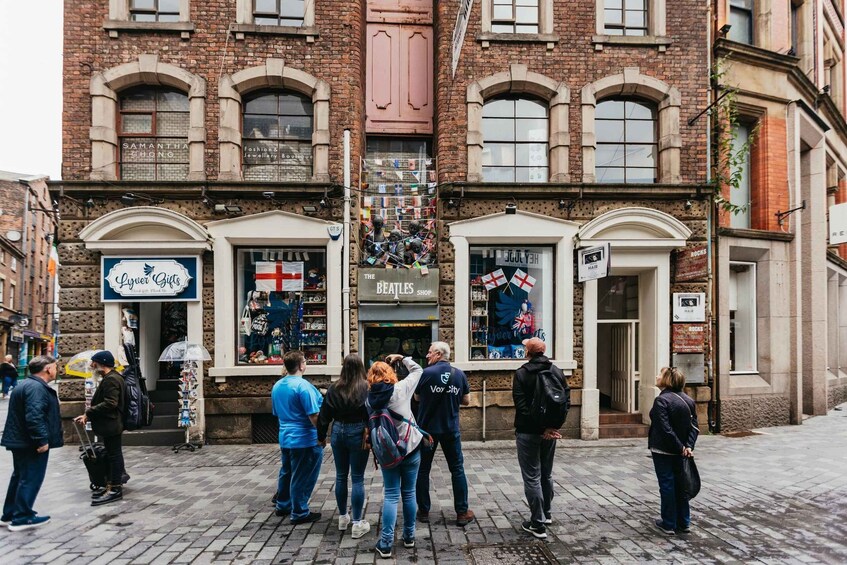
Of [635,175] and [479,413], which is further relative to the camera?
[635,175]

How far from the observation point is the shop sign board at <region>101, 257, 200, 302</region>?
30.3 ft

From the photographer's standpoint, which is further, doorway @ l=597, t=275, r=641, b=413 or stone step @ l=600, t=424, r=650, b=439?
doorway @ l=597, t=275, r=641, b=413

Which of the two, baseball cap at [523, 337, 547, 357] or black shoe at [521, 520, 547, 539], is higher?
baseball cap at [523, 337, 547, 357]

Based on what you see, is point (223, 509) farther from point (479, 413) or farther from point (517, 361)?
point (517, 361)

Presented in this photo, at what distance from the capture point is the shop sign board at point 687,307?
32.6 ft

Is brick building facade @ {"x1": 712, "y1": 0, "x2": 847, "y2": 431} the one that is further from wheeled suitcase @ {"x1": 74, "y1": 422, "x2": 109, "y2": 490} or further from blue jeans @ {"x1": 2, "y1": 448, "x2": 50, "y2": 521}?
blue jeans @ {"x1": 2, "y1": 448, "x2": 50, "y2": 521}

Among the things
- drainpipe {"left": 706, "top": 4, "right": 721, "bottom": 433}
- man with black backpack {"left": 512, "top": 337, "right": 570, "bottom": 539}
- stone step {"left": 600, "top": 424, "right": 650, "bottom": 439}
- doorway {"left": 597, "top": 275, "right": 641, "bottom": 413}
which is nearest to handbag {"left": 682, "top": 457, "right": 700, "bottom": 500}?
man with black backpack {"left": 512, "top": 337, "right": 570, "bottom": 539}

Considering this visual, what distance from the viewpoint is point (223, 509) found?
19.1 ft

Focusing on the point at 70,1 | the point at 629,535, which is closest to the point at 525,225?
the point at 629,535

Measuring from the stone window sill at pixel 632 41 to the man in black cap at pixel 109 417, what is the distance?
35.2 feet

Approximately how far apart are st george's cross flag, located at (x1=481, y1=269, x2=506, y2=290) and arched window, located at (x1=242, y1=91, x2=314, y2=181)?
441 cm

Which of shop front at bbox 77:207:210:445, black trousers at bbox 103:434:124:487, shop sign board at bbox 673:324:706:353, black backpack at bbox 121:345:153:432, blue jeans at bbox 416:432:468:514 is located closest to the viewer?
blue jeans at bbox 416:432:468:514

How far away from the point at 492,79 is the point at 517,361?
5.99 metres

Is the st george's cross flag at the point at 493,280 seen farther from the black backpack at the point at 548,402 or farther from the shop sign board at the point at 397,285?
the black backpack at the point at 548,402
